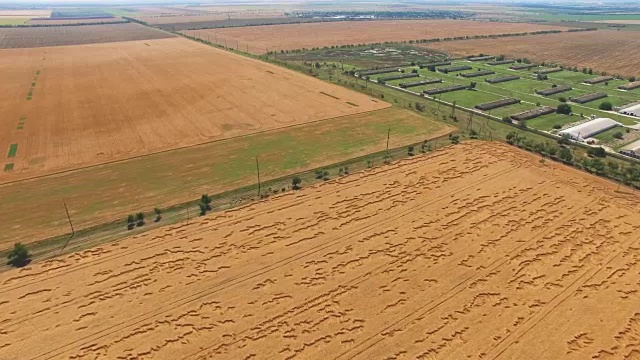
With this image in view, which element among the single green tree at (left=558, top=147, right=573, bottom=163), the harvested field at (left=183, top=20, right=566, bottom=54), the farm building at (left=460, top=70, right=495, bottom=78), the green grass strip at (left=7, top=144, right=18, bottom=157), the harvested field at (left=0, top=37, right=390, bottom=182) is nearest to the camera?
the single green tree at (left=558, top=147, right=573, bottom=163)

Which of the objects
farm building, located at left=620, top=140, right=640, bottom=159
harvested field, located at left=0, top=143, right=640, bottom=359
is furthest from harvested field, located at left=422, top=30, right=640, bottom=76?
harvested field, located at left=0, top=143, right=640, bottom=359

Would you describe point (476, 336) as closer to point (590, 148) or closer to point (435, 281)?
point (435, 281)

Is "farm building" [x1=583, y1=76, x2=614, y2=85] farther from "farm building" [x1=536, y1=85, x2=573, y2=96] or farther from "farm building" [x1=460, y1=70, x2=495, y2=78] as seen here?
"farm building" [x1=460, y1=70, x2=495, y2=78]

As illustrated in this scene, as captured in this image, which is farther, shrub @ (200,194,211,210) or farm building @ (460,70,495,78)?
farm building @ (460,70,495,78)

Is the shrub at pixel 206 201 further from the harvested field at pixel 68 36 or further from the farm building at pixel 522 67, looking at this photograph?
the harvested field at pixel 68 36

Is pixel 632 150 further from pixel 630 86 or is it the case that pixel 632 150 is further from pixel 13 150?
pixel 13 150

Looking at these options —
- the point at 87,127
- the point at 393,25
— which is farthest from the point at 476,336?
the point at 393,25

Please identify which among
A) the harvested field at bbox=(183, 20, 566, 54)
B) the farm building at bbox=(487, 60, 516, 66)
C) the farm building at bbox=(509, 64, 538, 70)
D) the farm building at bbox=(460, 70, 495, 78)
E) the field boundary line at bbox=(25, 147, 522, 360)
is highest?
the harvested field at bbox=(183, 20, 566, 54)
